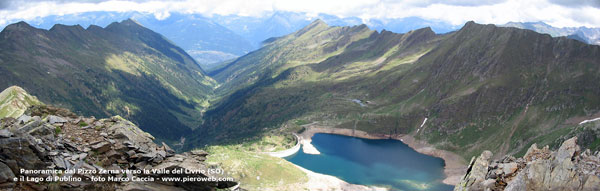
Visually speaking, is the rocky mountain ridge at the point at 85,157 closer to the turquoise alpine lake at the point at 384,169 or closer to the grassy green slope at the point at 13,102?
the grassy green slope at the point at 13,102

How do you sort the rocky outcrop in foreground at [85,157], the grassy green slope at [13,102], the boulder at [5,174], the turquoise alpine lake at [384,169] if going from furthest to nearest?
1. the turquoise alpine lake at [384,169]
2. the grassy green slope at [13,102]
3. the rocky outcrop in foreground at [85,157]
4. the boulder at [5,174]

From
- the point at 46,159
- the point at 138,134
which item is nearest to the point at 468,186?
the point at 138,134

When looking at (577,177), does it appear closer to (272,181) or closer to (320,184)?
(272,181)

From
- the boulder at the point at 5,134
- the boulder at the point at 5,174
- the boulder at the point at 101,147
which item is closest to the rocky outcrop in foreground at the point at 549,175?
the boulder at the point at 101,147

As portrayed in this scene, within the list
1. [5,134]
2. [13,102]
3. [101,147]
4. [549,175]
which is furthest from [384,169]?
[5,134]

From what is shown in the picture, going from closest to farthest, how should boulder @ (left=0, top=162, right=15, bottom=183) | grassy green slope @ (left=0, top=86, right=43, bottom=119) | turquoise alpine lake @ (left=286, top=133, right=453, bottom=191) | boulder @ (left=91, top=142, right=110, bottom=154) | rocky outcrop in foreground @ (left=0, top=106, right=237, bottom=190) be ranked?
boulder @ (left=0, top=162, right=15, bottom=183) < rocky outcrop in foreground @ (left=0, top=106, right=237, bottom=190) < boulder @ (left=91, top=142, right=110, bottom=154) < grassy green slope @ (left=0, top=86, right=43, bottom=119) < turquoise alpine lake @ (left=286, top=133, right=453, bottom=191)

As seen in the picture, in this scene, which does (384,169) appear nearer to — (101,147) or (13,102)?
(13,102)

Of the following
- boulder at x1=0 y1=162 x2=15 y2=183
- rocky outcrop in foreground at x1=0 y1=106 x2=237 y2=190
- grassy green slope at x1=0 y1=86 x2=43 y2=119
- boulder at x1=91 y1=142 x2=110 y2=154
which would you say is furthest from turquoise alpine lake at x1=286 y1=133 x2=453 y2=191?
boulder at x1=0 y1=162 x2=15 y2=183

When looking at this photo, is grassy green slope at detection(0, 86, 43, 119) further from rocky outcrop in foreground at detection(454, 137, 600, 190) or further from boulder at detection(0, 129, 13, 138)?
rocky outcrop in foreground at detection(454, 137, 600, 190)
